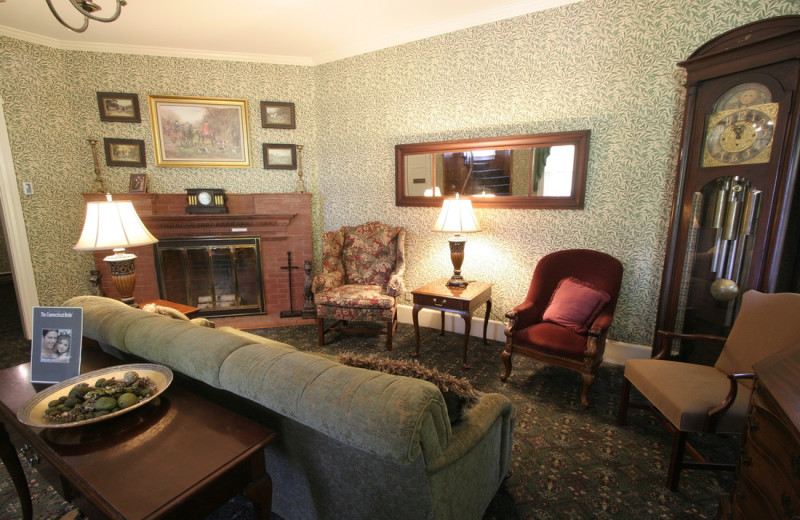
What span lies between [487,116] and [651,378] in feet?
7.50

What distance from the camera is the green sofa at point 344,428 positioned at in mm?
899

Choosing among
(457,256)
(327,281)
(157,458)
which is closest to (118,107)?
(327,281)

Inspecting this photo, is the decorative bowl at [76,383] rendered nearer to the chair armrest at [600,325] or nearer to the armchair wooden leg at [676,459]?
the armchair wooden leg at [676,459]

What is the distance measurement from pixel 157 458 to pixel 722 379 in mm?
2298

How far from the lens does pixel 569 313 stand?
2525 mm

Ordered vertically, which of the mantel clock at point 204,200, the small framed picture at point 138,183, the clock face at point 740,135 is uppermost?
the clock face at point 740,135

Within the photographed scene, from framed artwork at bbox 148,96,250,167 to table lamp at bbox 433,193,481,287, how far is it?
2327mm

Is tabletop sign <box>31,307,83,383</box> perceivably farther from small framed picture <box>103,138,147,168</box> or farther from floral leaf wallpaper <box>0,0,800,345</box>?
small framed picture <box>103,138,147,168</box>

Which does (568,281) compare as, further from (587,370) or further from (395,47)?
(395,47)

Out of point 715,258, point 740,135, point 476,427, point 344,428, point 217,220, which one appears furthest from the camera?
point 217,220

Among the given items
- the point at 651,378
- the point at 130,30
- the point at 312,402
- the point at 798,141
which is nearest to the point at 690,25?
the point at 798,141

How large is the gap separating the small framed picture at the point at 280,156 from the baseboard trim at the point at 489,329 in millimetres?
1982

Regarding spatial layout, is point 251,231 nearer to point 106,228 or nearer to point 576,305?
point 106,228

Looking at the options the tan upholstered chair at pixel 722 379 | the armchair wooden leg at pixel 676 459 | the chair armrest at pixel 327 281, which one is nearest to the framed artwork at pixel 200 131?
the chair armrest at pixel 327 281
